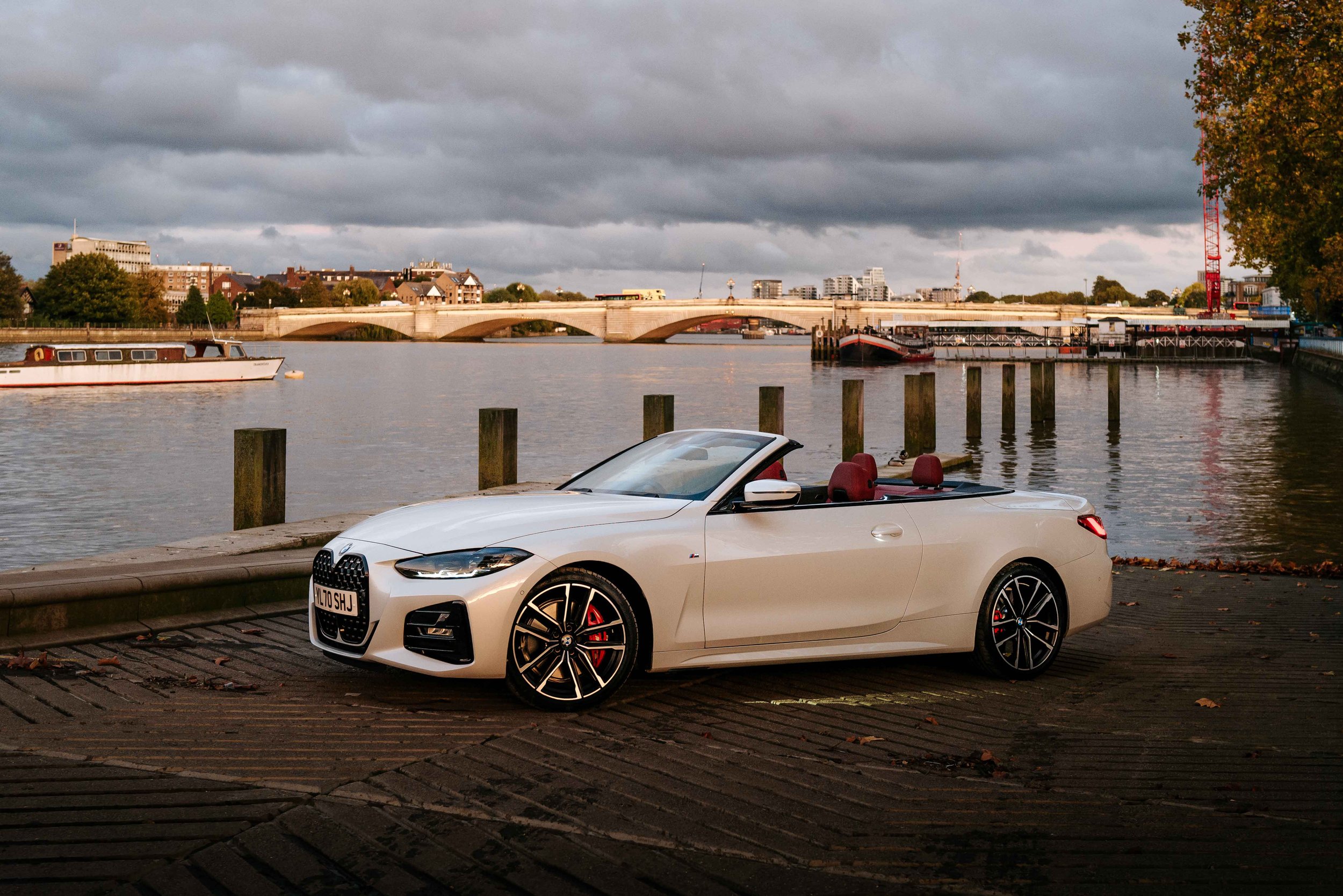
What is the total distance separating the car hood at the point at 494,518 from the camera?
19.7ft

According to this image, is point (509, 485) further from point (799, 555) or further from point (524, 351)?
point (524, 351)

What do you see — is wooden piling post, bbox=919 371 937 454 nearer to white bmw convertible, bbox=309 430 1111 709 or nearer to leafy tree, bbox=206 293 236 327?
white bmw convertible, bbox=309 430 1111 709

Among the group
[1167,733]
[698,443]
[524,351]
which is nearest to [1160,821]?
[1167,733]

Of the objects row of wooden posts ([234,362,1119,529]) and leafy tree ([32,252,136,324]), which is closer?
row of wooden posts ([234,362,1119,529])

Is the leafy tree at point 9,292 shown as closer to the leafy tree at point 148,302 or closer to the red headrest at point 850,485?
the leafy tree at point 148,302

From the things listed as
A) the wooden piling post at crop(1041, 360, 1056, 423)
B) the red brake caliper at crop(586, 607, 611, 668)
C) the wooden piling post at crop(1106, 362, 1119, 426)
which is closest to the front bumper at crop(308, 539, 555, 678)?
the red brake caliper at crop(586, 607, 611, 668)

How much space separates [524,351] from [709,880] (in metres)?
136

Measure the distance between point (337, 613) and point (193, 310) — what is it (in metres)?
173

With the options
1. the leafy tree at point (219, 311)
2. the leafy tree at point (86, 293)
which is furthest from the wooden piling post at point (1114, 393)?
the leafy tree at point (219, 311)

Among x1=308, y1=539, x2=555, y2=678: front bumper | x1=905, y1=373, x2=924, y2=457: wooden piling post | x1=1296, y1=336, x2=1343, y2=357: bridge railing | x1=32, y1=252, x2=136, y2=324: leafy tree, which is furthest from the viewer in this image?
x1=32, y1=252, x2=136, y2=324: leafy tree

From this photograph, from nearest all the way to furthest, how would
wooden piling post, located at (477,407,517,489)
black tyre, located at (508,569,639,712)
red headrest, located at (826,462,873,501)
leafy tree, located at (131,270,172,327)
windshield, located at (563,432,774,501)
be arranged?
black tyre, located at (508,569,639,712), windshield, located at (563,432,774,501), red headrest, located at (826,462,873,501), wooden piling post, located at (477,407,517,489), leafy tree, located at (131,270,172,327)

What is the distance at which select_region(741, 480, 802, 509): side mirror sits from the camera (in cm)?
631

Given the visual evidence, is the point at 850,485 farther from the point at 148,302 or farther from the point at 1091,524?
the point at 148,302

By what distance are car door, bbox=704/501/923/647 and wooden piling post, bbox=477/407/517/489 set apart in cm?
837
